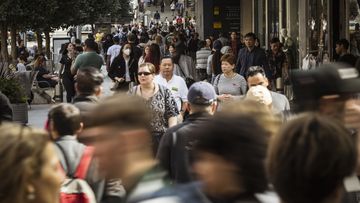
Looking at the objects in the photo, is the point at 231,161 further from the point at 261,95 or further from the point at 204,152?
the point at 261,95

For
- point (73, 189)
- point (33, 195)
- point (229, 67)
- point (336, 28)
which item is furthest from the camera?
point (336, 28)

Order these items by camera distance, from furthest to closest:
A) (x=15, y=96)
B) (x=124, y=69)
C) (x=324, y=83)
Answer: (x=15, y=96) → (x=124, y=69) → (x=324, y=83)

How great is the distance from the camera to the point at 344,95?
15.0 ft

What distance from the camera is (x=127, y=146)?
14.9 ft

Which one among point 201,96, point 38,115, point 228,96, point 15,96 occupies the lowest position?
point 38,115

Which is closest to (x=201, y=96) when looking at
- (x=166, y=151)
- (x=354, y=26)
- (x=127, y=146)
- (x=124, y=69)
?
(x=166, y=151)

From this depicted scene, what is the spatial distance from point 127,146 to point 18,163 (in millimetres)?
1162

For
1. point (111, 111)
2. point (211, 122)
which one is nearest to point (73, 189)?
point (111, 111)

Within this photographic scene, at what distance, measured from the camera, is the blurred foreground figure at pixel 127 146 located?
4305 millimetres

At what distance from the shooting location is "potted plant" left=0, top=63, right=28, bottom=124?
18219 millimetres

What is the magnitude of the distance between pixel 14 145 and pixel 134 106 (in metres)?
1.34

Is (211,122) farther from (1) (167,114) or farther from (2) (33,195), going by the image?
(1) (167,114)

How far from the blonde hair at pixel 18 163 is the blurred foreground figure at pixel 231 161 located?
2.73 feet

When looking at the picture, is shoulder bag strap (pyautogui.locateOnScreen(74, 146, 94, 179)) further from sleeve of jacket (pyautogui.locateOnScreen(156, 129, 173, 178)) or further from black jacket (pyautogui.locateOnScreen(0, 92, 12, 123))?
black jacket (pyautogui.locateOnScreen(0, 92, 12, 123))
